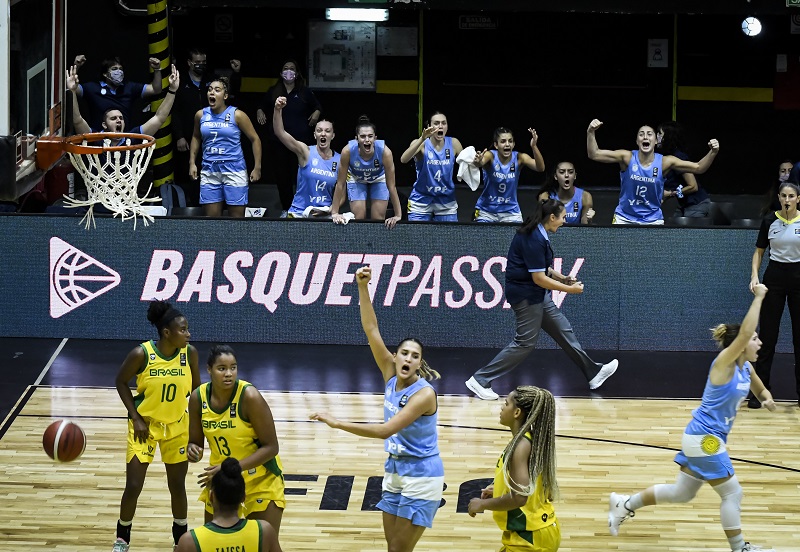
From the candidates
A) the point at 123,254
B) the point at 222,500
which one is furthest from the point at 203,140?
the point at 222,500

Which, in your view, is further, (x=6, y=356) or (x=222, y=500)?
(x=6, y=356)

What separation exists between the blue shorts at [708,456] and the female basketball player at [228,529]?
304 cm

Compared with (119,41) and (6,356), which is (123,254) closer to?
(6,356)

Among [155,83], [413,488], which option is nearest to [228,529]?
[413,488]

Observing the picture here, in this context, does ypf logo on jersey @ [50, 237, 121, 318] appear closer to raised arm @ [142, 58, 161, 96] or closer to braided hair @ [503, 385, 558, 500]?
raised arm @ [142, 58, 161, 96]

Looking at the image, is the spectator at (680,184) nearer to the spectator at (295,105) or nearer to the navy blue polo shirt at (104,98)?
the spectator at (295,105)

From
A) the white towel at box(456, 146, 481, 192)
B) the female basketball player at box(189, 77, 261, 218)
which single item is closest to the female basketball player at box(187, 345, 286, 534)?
the white towel at box(456, 146, 481, 192)

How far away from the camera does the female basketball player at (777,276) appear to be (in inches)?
439

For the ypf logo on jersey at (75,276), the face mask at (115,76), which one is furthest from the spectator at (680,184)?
the ypf logo on jersey at (75,276)

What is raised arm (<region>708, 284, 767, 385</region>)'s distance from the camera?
746 cm

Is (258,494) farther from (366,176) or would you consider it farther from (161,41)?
(161,41)

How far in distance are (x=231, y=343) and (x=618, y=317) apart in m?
3.94

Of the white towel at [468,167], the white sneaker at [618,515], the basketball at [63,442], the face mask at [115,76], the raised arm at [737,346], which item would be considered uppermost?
the face mask at [115,76]

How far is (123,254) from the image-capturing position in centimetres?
1299
